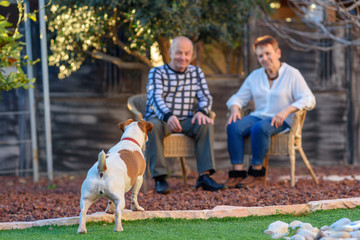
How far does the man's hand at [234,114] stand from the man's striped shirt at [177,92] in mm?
236

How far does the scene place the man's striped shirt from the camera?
5215 millimetres

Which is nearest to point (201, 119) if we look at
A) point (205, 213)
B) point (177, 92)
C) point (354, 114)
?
point (177, 92)

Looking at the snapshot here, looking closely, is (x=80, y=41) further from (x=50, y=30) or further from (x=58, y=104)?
(x=58, y=104)

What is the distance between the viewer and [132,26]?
609 centimetres

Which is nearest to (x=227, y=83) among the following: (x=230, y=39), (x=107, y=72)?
(x=230, y=39)

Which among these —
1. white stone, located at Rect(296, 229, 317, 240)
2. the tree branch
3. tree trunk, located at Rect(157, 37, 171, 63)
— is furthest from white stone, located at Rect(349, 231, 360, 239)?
the tree branch

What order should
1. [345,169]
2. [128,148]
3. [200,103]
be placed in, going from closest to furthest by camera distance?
1. [128,148]
2. [200,103]
3. [345,169]

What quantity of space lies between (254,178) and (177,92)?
1111 millimetres

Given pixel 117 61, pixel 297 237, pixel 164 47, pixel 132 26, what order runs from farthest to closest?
pixel 117 61 < pixel 164 47 < pixel 132 26 < pixel 297 237

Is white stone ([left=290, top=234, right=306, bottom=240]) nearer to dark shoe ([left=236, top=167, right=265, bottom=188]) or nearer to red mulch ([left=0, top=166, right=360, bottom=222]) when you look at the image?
red mulch ([left=0, top=166, right=360, bottom=222])

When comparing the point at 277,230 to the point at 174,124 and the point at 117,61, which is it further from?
the point at 117,61

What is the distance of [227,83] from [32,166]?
277cm

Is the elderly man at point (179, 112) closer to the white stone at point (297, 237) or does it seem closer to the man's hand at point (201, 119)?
the man's hand at point (201, 119)

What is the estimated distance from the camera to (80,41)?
6.45 m
